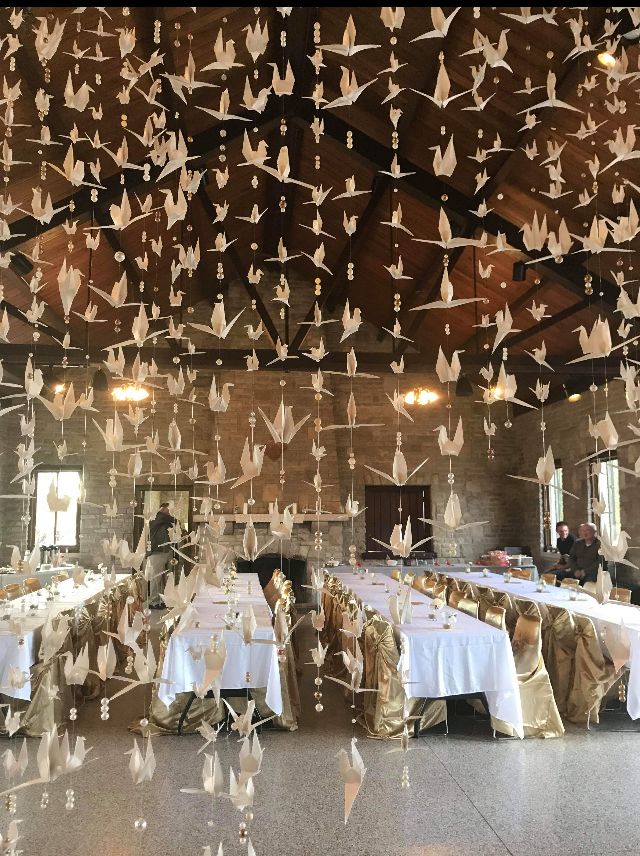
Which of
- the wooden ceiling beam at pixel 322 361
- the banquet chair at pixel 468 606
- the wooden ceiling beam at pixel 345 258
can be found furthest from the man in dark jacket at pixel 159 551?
the banquet chair at pixel 468 606

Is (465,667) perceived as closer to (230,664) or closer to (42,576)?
(230,664)

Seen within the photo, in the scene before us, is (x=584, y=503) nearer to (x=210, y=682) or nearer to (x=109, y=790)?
(x=109, y=790)

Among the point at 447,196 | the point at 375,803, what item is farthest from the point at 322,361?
the point at 375,803

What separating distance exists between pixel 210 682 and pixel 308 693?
4.41 m

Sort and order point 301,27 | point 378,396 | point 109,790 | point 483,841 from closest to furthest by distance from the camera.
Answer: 1. point 483,841
2. point 109,790
3. point 301,27
4. point 378,396

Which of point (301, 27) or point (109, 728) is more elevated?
point (301, 27)

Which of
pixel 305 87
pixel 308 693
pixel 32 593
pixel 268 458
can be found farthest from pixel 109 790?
pixel 268 458

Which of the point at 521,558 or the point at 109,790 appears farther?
the point at 521,558

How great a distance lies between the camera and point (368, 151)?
7.48m

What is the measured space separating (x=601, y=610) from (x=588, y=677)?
749 millimetres

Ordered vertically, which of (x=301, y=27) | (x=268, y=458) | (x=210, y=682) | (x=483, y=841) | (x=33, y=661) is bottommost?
(x=483, y=841)

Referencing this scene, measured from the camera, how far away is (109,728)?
15.4 ft

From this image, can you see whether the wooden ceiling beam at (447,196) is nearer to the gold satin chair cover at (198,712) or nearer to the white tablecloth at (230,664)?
the white tablecloth at (230,664)

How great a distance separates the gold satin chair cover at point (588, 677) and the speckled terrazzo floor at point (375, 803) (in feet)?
0.82
